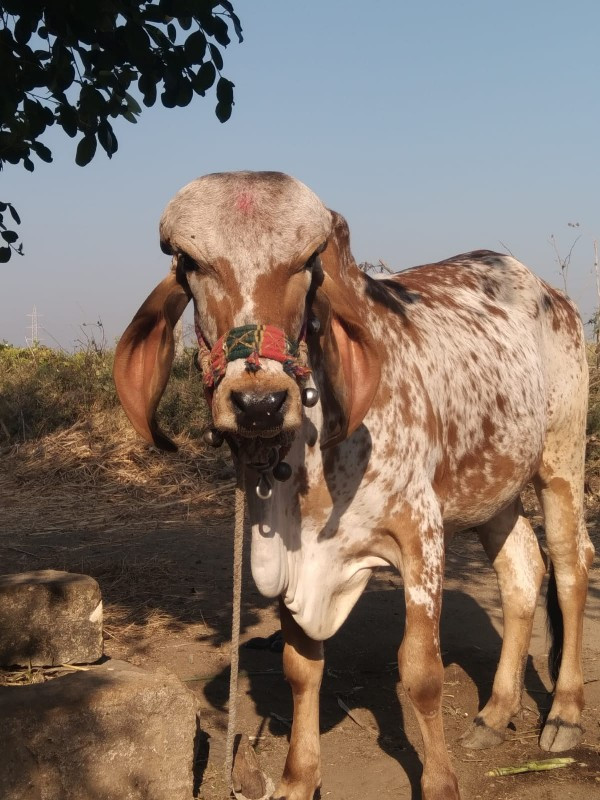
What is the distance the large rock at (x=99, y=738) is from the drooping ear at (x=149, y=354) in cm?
72

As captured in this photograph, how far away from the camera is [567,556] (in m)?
4.51

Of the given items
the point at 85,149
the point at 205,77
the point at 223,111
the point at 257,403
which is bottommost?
the point at 257,403

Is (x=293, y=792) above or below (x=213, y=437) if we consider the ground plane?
below

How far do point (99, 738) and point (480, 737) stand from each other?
1.77 m

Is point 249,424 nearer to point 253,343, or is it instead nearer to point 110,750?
point 253,343

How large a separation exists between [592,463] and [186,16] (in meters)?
6.12

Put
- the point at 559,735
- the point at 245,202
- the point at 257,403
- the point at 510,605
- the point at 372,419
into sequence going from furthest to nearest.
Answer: the point at 510,605, the point at 559,735, the point at 372,419, the point at 245,202, the point at 257,403

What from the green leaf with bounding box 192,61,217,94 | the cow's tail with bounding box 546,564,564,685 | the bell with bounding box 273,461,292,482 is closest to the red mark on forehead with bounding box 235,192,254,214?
the bell with bounding box 273,461,292,482

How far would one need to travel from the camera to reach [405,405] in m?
3.37

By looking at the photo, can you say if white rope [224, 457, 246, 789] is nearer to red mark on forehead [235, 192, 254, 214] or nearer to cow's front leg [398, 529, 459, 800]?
cow's front leg [398, 529, 459, 800]

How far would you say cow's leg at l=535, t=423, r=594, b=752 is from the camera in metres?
4.14

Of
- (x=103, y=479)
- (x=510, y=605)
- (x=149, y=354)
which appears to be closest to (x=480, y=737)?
(x=510, y=605)

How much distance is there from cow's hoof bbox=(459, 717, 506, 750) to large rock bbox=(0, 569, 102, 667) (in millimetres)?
1500

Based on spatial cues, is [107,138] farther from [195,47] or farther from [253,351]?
[253,351]
